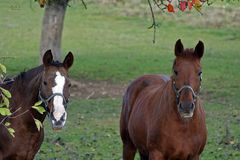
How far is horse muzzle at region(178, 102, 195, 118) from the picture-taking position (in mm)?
8273

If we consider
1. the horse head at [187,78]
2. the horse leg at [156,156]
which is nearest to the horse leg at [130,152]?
the horse leg at [156,156]

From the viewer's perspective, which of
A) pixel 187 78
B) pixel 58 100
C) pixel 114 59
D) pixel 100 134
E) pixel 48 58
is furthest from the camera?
pixel 114 59

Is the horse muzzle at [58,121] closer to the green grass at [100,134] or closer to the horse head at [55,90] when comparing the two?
the horse head at [55,90]

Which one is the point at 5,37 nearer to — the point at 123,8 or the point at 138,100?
the point at 123,8

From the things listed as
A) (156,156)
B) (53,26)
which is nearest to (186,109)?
(156,156)

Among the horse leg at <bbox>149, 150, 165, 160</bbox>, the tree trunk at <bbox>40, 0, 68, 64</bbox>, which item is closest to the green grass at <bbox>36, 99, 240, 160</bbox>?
the tree trunk at <bbox>40, 0, 68, 64</bbox>

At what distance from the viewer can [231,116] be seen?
17.6 meters

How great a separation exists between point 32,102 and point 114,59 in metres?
18.8

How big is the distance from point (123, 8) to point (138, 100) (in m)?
30.9

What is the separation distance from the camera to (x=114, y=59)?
1089 inches

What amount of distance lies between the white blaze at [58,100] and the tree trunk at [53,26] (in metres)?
12.9

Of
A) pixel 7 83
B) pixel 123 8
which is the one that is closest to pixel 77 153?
pixel 7 83

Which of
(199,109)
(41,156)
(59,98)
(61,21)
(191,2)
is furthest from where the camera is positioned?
(61,21)

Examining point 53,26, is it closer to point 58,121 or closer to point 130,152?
point 130,152
